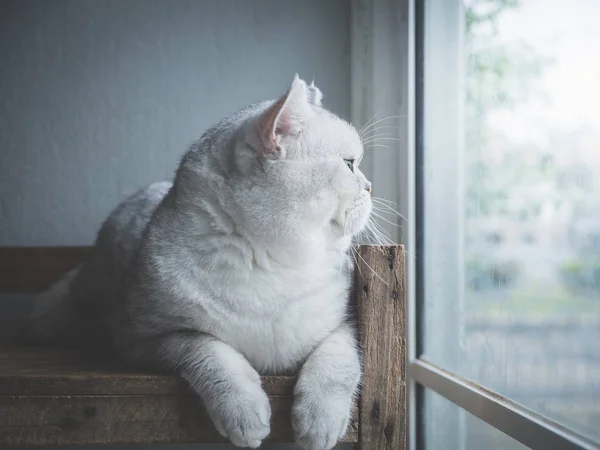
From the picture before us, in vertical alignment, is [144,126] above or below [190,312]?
above

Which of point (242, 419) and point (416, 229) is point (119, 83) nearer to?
point (416, 229)

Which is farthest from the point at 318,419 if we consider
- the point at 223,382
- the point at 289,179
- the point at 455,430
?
the point at 455,430

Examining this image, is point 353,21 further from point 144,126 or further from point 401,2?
point 144,126

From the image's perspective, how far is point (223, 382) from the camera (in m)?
0.93

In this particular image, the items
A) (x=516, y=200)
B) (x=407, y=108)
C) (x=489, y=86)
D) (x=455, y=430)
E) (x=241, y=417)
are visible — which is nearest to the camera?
(x=241, y=417)

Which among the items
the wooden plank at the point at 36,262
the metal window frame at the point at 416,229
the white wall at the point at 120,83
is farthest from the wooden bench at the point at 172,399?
the white wall at the point at 120,83

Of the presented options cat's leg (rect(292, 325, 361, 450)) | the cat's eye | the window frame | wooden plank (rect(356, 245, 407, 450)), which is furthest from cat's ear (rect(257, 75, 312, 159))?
the window frame

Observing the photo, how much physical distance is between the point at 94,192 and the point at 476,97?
1109mm

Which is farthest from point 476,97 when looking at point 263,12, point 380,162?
point 263,12

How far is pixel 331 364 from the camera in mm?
1002

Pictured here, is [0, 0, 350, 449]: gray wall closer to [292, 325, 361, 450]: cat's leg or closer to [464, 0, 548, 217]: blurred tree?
[464, 0, 548, 217]: blurred tree

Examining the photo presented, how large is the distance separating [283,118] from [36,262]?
1082 mm

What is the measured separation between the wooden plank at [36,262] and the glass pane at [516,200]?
3.26ft

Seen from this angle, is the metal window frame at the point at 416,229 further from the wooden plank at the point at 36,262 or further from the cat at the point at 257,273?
the wooden plank at the point at 36,262
